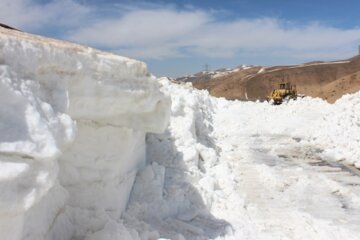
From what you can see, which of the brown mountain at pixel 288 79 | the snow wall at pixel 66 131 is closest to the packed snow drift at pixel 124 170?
the snow wall at pixel 66 131

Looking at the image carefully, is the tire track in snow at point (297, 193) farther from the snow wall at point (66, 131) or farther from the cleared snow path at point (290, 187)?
the snow wall at point (66, 131)

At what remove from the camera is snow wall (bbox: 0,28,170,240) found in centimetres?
266

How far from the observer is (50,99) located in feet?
10.3

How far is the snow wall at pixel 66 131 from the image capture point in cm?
266

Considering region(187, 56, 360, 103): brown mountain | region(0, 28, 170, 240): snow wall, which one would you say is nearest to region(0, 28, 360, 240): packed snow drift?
region(0, 28, 170, 240): snow wall

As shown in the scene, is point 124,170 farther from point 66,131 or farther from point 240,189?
point 240,189

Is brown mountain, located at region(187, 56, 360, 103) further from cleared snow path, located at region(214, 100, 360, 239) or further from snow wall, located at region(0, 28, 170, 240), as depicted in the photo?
snow wall, located at region(0, 28, 170, 240)

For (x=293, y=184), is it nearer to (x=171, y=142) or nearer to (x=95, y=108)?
(x=171, y=142)

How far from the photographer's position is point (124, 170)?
508cm

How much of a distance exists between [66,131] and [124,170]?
Answer: 2.13 m

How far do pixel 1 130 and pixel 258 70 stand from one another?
57.2 meters

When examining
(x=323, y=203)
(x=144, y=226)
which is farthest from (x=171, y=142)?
(x=144, y=226)

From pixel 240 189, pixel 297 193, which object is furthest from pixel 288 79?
pixel 240 189

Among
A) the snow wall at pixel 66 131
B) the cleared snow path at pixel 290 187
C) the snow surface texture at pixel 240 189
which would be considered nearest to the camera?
the snow wall at pixel 66 131
